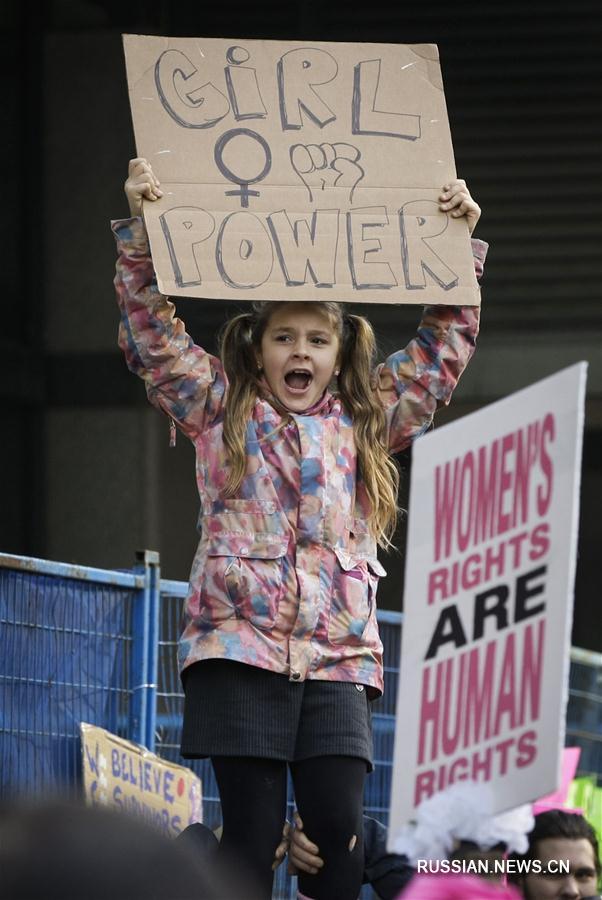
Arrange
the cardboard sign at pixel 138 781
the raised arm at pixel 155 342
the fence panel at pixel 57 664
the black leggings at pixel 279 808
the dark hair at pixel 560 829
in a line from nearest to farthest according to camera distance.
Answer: the black leggings at pixel 279 808
the raised arm at pixel 155 342
the dark hair at pixel 560 829
the fence panel at pixel 57 664
the cardboard sign at pixel 138 781

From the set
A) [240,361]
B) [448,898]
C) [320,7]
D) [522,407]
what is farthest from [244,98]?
[320,7]

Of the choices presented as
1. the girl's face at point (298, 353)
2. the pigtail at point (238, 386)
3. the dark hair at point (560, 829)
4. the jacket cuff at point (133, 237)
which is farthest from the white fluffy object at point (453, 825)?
the dark hair at point (560, 829)

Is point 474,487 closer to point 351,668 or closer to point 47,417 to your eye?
point 351,668

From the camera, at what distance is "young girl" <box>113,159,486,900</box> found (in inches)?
120

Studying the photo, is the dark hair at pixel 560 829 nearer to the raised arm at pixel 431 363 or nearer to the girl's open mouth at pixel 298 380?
the raised arm at pixel 431 363

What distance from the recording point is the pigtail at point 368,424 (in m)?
3.23

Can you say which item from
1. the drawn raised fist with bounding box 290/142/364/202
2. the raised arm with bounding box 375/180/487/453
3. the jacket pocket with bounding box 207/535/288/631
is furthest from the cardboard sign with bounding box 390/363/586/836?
the drawn raised fist with bounding box 290/142/364/202

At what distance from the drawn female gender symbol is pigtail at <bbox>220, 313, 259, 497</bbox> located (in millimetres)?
231

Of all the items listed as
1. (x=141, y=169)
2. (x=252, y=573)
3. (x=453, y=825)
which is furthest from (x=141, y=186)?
(x=453, y=825)

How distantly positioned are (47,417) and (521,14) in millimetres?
2914

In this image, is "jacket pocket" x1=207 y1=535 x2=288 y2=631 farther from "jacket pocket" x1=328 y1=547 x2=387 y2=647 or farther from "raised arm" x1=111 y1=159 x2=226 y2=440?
"raised arm" x1=111 y1=159 x2=226 y2=440

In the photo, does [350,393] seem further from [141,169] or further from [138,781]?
[138,781]

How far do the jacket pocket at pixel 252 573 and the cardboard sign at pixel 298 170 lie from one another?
445 millimetres

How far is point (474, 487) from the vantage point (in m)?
2.06
